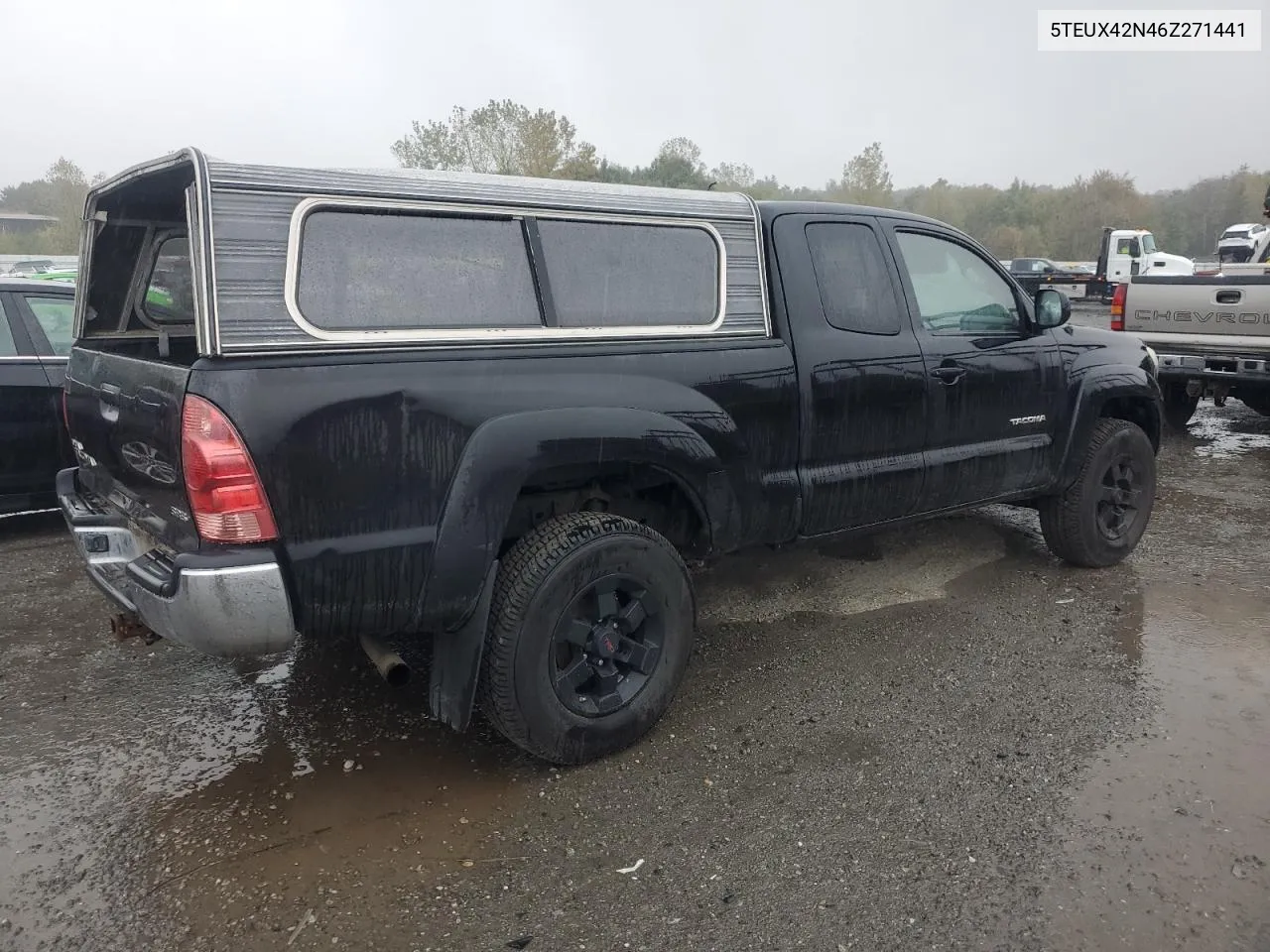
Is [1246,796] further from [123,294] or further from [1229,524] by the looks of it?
[123,294]

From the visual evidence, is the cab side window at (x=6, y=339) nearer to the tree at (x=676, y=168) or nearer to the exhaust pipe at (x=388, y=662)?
the exhaust pipe at (x=388, y=662)

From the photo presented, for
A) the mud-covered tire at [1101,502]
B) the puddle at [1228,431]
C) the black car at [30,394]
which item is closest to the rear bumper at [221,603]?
the black car at [30,394]

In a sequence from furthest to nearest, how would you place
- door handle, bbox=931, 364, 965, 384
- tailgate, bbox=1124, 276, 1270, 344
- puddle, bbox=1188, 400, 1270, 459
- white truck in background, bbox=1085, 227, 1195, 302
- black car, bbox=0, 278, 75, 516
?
white truck in background, bbox=1085, 227, 1195, 302 → puddle, bbox=1188, 400, 1270, 459 → tailgate, bbox=1124, 276, 1270, 344 → black car, bbox=0, 278, 75, 516 → door handle, bbox=931, 364, 965, 384

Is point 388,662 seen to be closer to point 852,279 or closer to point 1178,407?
point 852,279

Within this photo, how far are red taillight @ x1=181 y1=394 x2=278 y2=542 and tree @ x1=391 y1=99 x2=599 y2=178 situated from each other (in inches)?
1433

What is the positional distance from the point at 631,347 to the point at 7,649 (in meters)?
3.21

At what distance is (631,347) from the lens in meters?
3.06

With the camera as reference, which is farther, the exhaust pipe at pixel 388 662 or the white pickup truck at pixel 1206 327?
the white pickup truck at pixel 1206 327

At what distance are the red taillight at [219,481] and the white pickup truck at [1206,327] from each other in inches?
313

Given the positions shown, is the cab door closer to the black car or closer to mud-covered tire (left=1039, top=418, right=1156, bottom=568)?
mud-covered tire (left=1039, top=418, right=1156, bottom=568)

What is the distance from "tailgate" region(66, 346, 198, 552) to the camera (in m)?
2.45

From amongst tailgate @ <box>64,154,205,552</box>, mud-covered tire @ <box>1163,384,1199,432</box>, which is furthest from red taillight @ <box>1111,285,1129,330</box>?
tailgate @ <box>64,154,205,552</box>

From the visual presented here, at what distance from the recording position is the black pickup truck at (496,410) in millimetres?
2404

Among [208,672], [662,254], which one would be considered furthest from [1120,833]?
[208,672]
